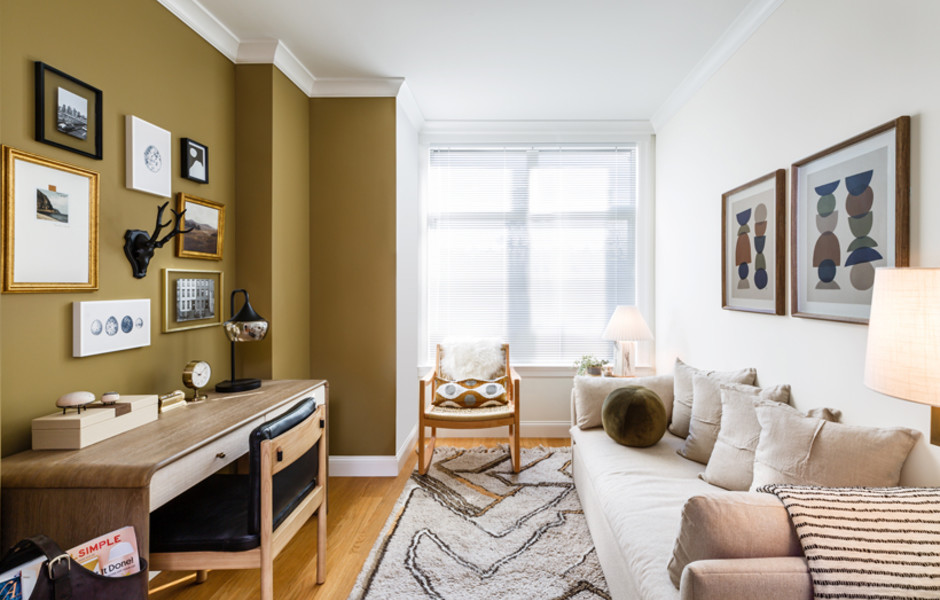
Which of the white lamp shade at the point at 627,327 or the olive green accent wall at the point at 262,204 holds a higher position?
the olive green accent wall at the point at 262,204

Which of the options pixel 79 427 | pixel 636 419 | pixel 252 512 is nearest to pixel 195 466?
pixel 252 512

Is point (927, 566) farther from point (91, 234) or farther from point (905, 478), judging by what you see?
point (91, 234)

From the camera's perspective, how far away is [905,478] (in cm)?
157

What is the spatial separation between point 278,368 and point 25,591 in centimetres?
178

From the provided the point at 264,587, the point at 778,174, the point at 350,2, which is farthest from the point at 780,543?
the point at 350,2

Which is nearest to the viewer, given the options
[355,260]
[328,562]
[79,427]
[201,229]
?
[79,427]

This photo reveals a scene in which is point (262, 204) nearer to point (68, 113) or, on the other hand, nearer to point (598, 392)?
point (68, 113)

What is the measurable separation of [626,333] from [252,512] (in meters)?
2.87

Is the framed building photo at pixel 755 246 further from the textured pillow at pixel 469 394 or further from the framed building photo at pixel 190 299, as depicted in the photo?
the framed building photo at pixel 190 299

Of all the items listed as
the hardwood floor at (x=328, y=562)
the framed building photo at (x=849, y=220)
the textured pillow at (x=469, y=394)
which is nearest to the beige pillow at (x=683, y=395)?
the framed building photo at (x=849, y=220)

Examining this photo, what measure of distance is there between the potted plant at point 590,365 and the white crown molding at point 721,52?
2.02 metres

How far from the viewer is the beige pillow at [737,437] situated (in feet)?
6.48

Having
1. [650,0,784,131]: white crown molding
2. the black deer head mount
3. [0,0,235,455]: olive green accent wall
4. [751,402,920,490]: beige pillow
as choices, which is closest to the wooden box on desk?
[0,0,235,455]: olive green accent wall

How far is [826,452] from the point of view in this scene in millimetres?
1611
